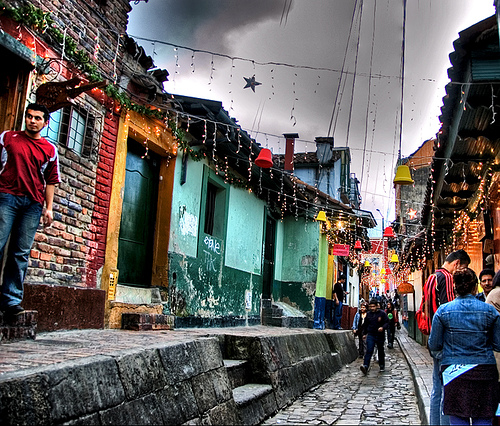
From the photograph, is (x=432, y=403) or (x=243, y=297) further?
(x=243, y=297)

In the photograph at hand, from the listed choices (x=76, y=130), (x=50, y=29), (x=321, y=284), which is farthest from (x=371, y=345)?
(x=50, y=29)

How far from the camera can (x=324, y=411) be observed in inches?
239

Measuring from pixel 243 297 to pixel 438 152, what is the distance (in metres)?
5.87

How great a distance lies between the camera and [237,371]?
561cm

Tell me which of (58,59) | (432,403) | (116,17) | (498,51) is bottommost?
(432,403)

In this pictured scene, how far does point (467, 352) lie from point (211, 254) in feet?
23.8

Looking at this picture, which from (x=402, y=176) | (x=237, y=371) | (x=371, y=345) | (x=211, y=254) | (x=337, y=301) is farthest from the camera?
(x=337, y=301)

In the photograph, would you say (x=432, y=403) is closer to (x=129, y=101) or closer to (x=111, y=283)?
(x=111, y=283)

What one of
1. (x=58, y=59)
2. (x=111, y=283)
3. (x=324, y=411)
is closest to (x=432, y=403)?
(x=324, y=411)

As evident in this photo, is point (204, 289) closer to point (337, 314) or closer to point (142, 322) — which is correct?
point (142, 322)

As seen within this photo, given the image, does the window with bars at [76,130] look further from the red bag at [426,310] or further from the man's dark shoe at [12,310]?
the red bag at [426,310]

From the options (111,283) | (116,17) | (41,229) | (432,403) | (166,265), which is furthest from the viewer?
(166,265)

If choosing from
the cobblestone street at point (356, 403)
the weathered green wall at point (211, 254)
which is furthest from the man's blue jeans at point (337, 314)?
the cobblestone street at point (356, 403)

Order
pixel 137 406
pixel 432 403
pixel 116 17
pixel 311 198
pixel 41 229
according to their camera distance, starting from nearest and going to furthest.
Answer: pixel 137 406 < pixel 432 403 < pixel 41 229 < pixel 116 17 < pixel 311 198
